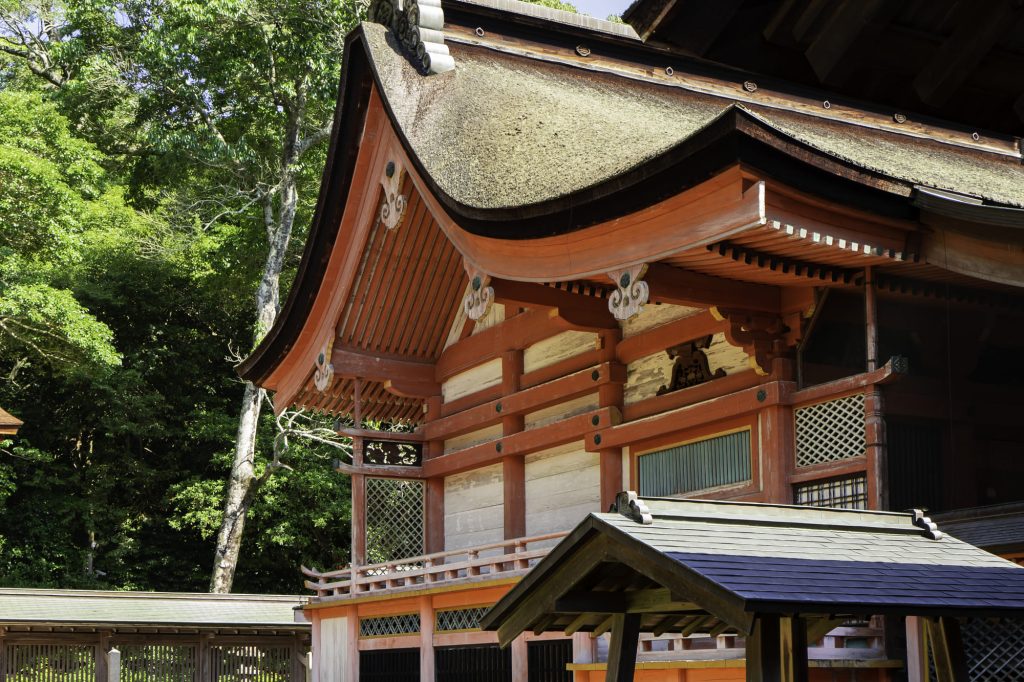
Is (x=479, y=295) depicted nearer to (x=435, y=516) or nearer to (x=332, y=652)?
(x=435, y=516)

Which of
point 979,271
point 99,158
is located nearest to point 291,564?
point 99,158

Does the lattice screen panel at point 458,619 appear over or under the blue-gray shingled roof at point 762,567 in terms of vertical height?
under

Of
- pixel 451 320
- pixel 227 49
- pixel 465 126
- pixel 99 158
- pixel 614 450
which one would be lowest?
pixel 614 450

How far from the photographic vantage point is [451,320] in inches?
612

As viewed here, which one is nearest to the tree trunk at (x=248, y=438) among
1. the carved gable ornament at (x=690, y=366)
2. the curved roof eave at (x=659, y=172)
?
the curved roof eave at (x=659, y=172)

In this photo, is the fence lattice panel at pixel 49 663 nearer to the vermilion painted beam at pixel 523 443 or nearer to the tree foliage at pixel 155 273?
the vermilion painted beam at pixel 523 443

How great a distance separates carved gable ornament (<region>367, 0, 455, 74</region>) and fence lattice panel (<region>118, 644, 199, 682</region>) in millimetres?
10118

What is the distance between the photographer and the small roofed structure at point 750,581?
16.8ft

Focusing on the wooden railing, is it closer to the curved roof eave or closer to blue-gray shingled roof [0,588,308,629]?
the curved roof eave

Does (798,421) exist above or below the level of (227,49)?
below

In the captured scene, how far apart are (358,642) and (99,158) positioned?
54.6 ft

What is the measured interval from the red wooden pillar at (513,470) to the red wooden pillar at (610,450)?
5.42 feet

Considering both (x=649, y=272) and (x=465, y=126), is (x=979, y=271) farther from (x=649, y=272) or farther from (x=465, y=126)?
(x=465, y=126)

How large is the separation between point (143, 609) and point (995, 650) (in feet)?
46.9
